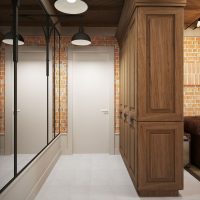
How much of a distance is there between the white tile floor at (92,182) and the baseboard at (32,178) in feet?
0.40

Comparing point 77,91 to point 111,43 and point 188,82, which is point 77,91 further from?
point 188,82

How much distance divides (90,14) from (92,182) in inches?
123

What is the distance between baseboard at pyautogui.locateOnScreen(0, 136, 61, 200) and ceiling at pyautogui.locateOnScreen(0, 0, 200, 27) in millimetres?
2151

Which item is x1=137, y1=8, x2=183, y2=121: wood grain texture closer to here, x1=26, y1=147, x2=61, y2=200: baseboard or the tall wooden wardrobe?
the tall wooden wardrobe

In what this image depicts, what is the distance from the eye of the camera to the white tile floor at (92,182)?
332 centimetres

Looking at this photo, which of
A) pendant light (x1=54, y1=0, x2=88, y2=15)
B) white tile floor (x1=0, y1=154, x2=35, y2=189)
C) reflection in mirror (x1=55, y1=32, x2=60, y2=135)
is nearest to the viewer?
white tile floor (x1=0, y1=154, x2=35, y2=189)

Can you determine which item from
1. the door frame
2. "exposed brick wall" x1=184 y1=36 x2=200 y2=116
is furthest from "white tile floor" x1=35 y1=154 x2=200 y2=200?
"exposed brick wall" x1=184 y1=36 x2=200 y2=116

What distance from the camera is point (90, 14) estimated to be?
4992 mm

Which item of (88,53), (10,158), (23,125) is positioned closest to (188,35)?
(88,53)

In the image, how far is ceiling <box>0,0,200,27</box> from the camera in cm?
432

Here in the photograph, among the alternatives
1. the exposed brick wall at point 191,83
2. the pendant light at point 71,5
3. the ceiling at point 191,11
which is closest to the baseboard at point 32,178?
the pendant light at point 71,5

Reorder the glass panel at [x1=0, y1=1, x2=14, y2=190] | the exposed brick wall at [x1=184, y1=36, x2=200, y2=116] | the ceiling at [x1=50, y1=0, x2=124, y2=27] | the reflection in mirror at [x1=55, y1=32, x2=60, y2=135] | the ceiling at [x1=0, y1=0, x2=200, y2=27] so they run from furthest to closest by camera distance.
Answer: the exposed brick wall at [x1=184, y1=36, x2=200, y2=116] → the reflection in mirror at [x1=55, y1=32, x2=60, y2=135] → the ceiling at [x1=50, y1=0, x2=124, y2=27] → the ceiling at [x1=0, y1=0, x2=200, y2=27] → the glass panel at [x1=0, y1=1, x2=14, y2=190]

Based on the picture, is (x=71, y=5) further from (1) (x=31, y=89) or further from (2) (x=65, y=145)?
(2) (x=65, y=145)

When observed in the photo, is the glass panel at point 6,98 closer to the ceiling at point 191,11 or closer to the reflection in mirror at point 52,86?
the reflection in mirror at point 52,86
